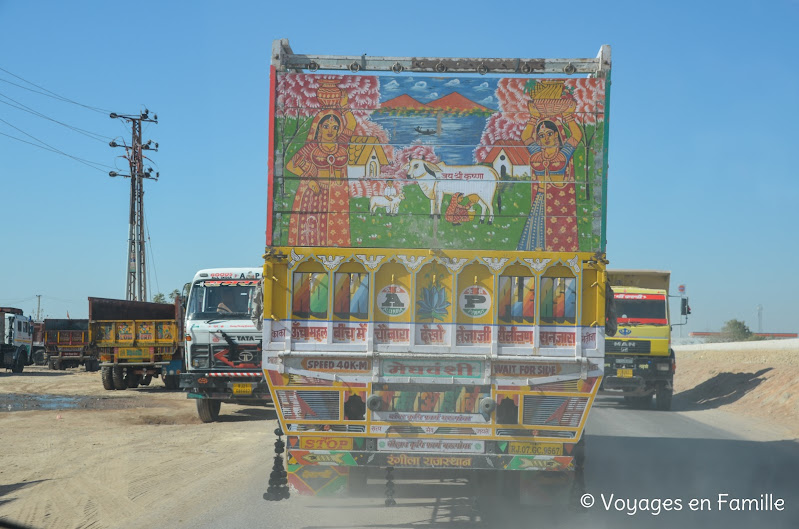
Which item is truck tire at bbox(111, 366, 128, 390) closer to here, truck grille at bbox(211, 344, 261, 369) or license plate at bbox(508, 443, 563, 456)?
truck grille at bbox(211, 344, 261, 369)

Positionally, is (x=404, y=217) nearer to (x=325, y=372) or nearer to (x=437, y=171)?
(x=437, y=171)

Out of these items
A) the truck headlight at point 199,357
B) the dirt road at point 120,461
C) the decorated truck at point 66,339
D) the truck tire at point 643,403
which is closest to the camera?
the dirt road at point 120,461

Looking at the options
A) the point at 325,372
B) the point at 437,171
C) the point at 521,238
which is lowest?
the point at 325,372

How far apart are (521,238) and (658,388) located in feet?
50.4

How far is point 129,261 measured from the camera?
1640 inches

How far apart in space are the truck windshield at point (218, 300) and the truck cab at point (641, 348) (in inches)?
387

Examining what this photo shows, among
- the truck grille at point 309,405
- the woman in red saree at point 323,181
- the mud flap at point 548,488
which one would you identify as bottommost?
the mud flap at point 548,488

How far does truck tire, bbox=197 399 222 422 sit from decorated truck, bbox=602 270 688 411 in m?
9.94

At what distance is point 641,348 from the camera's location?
20891 millimetres

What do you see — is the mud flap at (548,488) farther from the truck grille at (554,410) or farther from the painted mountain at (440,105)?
the painted mountain at (440,105)

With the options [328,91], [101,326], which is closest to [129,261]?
[101,326]

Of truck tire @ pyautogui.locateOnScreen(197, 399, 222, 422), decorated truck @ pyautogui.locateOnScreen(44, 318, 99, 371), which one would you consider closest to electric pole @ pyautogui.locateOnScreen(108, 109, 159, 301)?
decorated truck @ pyautogui.locateOnScreen(44, 318, 99, 371)

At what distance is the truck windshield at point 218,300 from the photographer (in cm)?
1598

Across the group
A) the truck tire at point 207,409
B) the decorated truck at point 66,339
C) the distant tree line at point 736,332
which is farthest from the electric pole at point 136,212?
the distant tree line at point 736,332
